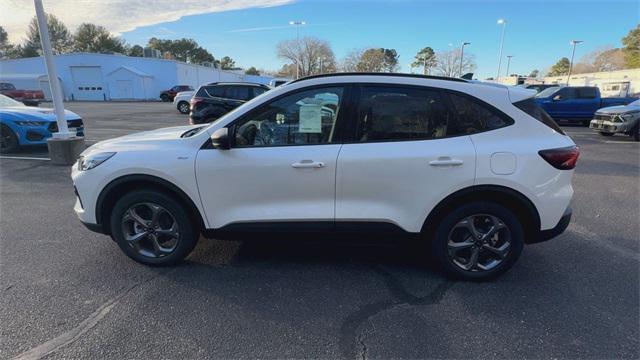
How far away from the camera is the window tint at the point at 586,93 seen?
1656cm

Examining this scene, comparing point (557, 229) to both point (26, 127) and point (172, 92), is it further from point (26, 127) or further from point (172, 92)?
point (172, 92)

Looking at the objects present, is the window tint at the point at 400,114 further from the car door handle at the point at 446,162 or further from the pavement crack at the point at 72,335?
the pavement crack at the point at 72,335

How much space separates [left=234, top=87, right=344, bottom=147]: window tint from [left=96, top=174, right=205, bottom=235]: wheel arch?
0.70 meters

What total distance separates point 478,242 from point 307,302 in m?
1.55

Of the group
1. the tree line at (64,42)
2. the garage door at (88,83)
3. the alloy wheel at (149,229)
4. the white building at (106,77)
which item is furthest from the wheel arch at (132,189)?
the tree line at (64,42)

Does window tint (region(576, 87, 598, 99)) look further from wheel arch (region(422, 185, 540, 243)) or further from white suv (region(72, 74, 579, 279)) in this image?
wheel arch (region(422, 185, 540, 243))

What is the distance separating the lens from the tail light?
9.69ft

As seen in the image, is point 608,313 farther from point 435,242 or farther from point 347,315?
point 347,315

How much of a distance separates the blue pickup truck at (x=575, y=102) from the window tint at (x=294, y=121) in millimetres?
16861

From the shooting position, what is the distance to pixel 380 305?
2904 millimetres

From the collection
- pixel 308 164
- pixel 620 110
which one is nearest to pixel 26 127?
pixel 308 164

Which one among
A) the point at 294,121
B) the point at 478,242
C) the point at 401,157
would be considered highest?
the point at 294,121

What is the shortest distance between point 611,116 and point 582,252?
11.5m

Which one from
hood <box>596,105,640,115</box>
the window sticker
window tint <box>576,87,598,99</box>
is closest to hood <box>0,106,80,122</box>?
the window sticker
